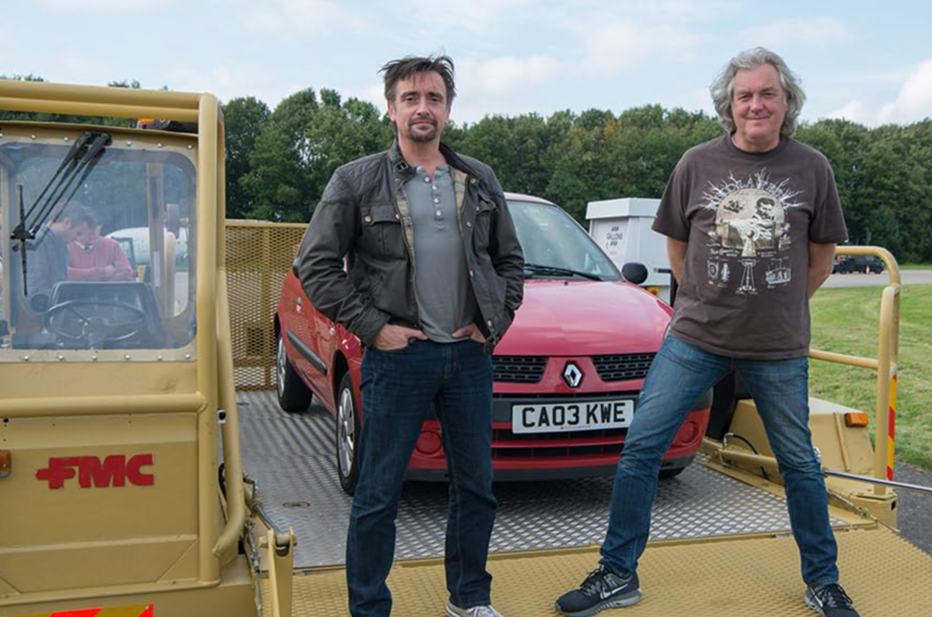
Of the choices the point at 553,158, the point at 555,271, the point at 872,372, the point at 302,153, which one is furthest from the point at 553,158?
the point at 555,271

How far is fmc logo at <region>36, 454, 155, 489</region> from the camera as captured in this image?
98.3 inches

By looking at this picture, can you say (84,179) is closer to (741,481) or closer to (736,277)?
(736,277)

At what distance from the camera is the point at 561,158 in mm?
64562

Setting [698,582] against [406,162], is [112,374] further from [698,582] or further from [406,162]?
[698,582]

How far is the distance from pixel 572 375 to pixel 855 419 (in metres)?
1.69

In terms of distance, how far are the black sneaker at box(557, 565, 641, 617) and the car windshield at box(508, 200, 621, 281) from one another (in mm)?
2118

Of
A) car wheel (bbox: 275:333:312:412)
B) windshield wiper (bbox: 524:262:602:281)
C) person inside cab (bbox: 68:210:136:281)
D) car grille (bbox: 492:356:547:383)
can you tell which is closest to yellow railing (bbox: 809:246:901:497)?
windshield wiper (bbox: 524:262:602:281)

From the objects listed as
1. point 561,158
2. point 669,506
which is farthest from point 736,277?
point 561,158

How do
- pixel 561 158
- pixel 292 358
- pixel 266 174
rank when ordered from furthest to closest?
pixel 561 158 → pixel 266 174 → pixel 292 358

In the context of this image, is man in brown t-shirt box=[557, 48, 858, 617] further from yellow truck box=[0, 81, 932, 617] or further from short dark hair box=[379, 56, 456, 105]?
short dark hair box=[379, 56, 456, 105]

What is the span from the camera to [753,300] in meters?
3.15

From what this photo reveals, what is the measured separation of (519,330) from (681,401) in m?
1.01

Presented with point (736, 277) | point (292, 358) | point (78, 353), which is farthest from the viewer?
point (292, 358)

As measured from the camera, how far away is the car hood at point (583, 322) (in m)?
3.98
